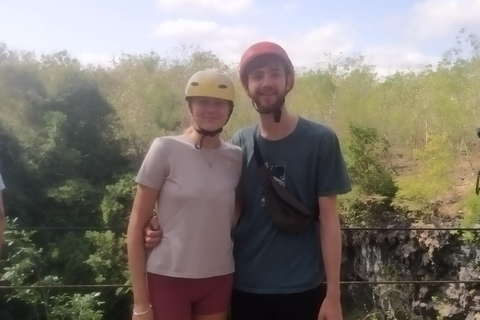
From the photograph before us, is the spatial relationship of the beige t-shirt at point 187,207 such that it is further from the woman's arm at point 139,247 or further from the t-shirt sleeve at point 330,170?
the t-shirt sleeve at point 330,170

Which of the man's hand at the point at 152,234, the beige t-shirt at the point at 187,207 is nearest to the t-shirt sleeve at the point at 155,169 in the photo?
the beige t-shirt at the point at 187,207

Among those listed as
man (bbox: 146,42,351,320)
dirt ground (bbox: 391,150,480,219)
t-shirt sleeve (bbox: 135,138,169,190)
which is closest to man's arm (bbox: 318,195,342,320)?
man (bbox: 146,42,351,320)

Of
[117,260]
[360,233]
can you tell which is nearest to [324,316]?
[117,260]

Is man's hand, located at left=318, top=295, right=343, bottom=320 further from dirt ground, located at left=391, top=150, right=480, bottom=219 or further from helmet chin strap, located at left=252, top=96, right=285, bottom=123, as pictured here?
dirt ground, located at left=391, top=150, right=480, bottom=219

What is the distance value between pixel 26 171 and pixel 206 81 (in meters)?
17.6

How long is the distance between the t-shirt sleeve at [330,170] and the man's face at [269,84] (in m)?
0.18

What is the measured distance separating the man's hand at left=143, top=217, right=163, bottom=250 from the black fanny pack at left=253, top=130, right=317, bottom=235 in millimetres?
321

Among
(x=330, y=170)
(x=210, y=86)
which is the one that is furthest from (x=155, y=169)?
(x=330, y=170)

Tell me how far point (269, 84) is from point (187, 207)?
0.43 metres

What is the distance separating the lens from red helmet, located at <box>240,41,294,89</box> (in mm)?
1686

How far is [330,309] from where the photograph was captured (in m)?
1.67

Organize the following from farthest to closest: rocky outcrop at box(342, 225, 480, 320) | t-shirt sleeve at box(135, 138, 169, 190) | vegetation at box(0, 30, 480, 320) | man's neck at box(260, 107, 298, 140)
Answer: vegetation at box(0, 30, 480, 320), rocky outcrop at box(342, 225, 480, 320), man's neck at box(260, 107, 298, 140), t-shirt sleeve at box(135, 138, 169, 190)

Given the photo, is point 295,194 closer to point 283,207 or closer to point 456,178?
point 283,207

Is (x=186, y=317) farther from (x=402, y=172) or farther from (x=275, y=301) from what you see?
(x=402, y=172)
